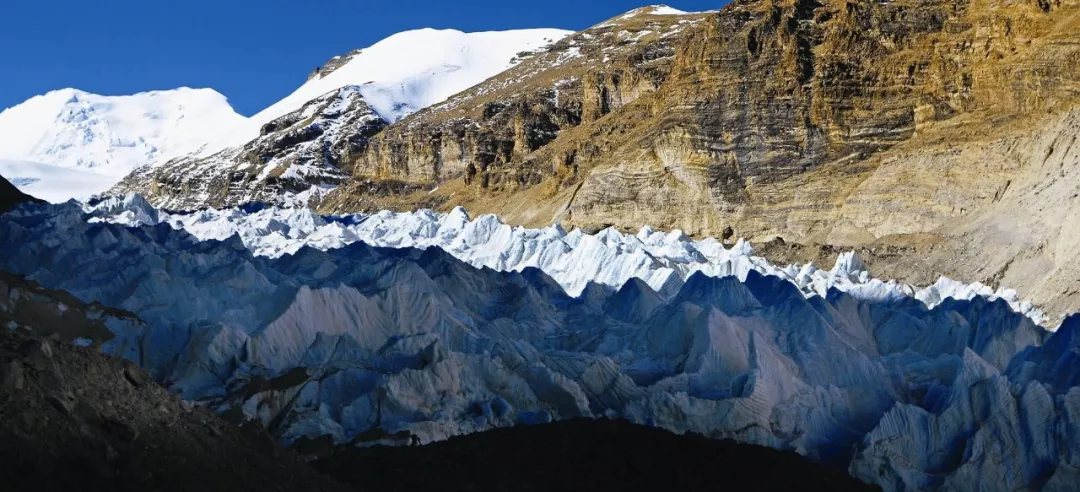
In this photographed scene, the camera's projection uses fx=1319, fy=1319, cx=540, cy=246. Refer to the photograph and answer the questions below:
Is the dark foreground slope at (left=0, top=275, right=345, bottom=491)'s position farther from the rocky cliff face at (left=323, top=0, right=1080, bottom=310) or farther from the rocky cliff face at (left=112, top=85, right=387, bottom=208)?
the rocky cliff face at (left=112, top=85, right=387, bottom=208)

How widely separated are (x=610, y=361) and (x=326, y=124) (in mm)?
115097

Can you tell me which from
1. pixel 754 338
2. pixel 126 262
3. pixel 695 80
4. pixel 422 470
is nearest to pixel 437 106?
pixel 695 80

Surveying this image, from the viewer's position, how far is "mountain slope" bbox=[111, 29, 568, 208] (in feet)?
394

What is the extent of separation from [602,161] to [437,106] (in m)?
55.0

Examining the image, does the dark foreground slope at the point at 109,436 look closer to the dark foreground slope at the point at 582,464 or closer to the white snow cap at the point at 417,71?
the dark foreground slope at the point at 582,464

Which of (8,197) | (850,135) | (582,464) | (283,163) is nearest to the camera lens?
(582,464)

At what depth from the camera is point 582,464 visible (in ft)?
55.9

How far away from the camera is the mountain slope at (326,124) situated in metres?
120

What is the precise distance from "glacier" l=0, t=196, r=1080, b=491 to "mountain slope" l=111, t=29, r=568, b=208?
8347 centimetres

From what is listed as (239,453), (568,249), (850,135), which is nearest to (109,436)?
(239,453)

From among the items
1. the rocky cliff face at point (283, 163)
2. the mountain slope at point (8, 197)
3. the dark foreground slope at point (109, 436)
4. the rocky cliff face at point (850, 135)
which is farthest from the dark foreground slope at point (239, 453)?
the rocky cliff face at point (283, 163)

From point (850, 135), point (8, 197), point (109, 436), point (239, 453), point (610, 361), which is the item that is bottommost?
point (850, 135)

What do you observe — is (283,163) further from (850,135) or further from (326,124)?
(850,135)

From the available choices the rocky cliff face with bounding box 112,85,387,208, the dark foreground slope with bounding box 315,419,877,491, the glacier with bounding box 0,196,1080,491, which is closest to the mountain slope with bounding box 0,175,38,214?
the glacier with bounding box 0,196,1080,491
